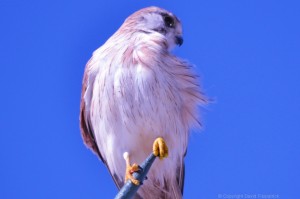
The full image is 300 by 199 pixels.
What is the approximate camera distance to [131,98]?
12.9 feet

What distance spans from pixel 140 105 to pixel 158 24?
118 centimetres

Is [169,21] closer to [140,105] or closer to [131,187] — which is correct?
[140,105]

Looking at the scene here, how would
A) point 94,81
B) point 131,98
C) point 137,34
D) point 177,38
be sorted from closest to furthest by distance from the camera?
point 131,98
point 94,81
point 137,34
point 177,38

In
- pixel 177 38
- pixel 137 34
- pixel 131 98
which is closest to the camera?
pixel 131 98

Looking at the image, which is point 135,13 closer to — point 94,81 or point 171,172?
point 94,81

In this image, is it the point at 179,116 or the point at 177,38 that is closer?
the point at 179,116

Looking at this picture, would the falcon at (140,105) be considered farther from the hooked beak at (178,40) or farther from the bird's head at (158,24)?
the hooked beak at (178,40)

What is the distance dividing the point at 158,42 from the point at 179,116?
0.64 meters

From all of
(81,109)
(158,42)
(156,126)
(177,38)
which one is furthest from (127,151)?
(177,38)

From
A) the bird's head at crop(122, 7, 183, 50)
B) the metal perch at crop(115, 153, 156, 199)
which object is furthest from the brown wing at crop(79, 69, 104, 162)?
the metal perch at crop(115, 153, 156, 199)

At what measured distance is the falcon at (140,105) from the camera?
3.96m

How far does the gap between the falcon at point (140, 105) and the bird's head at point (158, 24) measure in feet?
0.29

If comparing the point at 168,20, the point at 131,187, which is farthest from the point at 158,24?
the point at 131,187

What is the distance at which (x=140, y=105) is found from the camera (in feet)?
13.0
